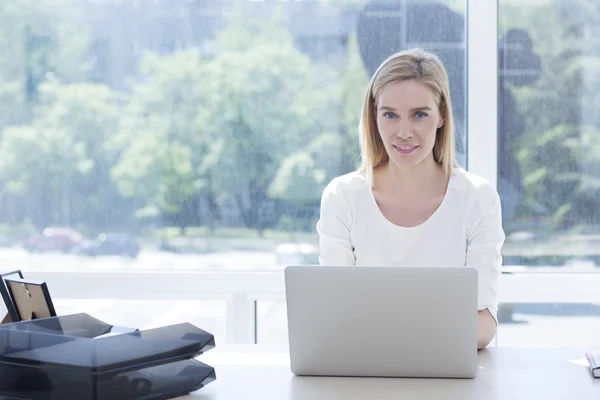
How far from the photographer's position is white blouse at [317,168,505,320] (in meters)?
2.27

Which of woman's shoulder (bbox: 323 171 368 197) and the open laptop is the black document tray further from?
woman's shoulder (bbox: 323 171 368 197)

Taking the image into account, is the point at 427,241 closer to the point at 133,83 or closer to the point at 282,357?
the point at 282,357

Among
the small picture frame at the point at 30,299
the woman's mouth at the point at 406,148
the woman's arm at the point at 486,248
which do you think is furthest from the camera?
the woman's mouth at the point at 406,148

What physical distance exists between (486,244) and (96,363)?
1.27 metres

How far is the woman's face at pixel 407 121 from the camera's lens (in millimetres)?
2240

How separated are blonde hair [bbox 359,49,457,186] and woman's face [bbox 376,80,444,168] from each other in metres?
0.03

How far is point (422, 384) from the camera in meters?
1.49

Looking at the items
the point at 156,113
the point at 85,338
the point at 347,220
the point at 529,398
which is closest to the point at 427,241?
the point at 347,220

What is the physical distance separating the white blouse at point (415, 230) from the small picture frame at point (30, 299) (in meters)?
0.93

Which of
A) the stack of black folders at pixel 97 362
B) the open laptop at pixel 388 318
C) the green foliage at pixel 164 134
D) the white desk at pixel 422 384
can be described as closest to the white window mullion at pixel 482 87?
the green foliage at pixel 164 134

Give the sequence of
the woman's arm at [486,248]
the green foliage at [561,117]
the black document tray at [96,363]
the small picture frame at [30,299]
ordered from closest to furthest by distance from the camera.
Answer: the black document tray at [96,363] → the small picture frame at [30,299] → the woman's arm at [486,248] → the green foliage at [561,117]

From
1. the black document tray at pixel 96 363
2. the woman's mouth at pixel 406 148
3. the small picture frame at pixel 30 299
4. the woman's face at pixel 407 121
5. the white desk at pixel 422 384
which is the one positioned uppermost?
the woman's face at pixel 407 121

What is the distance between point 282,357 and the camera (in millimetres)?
1769

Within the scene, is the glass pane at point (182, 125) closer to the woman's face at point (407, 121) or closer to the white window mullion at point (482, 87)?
the white window mullion at point (482, 87)
